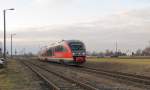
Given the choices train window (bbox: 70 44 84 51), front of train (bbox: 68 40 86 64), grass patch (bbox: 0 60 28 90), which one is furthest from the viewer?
train window (bbox: 70 44 84 51)

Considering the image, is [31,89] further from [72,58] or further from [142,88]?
[72,58]

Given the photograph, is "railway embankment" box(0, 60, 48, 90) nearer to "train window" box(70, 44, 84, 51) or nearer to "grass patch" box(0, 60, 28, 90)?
"grass patch" box(0, 60, 28, 90)

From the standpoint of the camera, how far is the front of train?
4609cm

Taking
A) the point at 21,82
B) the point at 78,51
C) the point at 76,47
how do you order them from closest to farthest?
the point at 21,82 → the point at 78,51 → the point at 76,47

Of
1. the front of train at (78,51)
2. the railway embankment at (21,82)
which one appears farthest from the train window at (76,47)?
the railway embankment at (21,82)

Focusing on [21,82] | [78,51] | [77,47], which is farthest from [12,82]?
[77,47]

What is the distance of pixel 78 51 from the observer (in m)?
46.6

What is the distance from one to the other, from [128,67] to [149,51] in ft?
475

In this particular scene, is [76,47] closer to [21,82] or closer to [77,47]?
[77,47]

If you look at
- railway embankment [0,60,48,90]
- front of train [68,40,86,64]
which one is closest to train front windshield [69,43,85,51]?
front of train [68,40,86,64]

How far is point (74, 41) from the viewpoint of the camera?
48312 mm

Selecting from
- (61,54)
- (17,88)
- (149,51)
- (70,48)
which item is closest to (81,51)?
(70,48)

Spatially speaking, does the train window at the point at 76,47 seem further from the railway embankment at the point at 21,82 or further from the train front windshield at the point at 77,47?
the railway embankment at the point at 21,82

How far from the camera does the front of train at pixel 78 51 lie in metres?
46.1
